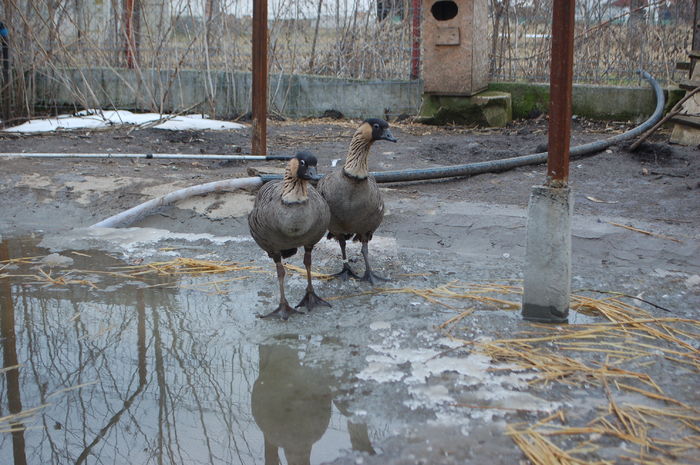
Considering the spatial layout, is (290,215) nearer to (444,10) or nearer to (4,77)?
(444,10)

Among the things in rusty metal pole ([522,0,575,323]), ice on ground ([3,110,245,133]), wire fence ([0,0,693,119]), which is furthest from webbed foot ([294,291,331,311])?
ice on ground ([3,110,245,133])

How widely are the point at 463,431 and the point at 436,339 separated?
107 cm

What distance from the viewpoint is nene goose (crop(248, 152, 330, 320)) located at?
4602mm

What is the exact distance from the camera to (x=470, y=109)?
39.5ft

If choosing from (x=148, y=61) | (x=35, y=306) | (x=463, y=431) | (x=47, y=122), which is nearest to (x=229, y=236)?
(x=35, y=306)

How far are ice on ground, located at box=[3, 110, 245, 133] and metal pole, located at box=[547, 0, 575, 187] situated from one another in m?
8.12

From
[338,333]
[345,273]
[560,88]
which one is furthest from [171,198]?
[560,88]

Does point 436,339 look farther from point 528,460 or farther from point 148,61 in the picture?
point 148,61

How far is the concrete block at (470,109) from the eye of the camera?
39.0 feet

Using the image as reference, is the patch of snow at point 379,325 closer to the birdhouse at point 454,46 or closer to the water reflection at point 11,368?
the water reflection at point 11,368

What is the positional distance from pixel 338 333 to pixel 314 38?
10073 mm

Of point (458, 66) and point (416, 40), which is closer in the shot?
point (458, 66)

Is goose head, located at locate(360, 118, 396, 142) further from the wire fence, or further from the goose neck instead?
the wire fence

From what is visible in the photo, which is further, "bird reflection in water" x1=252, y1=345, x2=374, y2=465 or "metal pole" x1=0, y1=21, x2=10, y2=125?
"metal pole" x1=0, y1=21, x2=10, y2=125
